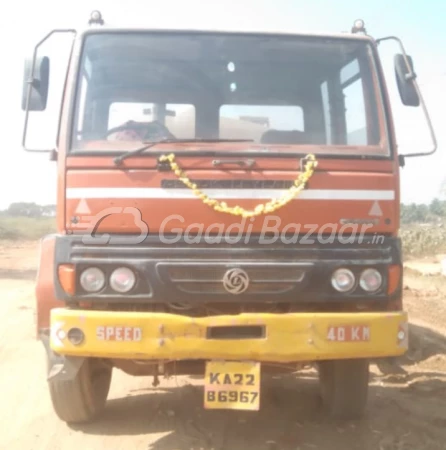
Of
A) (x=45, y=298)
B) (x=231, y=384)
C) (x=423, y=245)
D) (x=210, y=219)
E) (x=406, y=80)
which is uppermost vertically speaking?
(x=406, y=80)

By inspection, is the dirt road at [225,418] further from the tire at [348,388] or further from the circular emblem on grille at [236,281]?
the circular emblem on grille at [236,281]

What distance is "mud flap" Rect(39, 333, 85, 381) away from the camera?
4.05 meters

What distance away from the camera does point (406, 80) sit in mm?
4496

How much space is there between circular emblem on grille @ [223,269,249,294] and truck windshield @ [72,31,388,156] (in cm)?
81

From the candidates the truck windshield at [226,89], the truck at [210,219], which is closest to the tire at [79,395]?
the truck at [210,219]

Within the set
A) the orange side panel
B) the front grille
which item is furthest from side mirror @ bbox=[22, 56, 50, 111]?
the front grille

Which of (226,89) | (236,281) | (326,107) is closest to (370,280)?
(236,281)

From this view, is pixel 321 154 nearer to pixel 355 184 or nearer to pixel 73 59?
pixel 355 184

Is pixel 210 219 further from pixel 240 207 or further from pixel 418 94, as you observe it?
pixel 418 94

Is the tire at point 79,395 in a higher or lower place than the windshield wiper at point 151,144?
lower

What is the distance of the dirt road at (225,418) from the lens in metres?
4.32

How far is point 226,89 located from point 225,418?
223 cm

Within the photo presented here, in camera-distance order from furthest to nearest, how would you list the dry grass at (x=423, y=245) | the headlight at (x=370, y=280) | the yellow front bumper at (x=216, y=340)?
1. the dry grass at (x=423, y=245)
2. the headlight at (x=370, y=280)
3. the yellow front bumper at (x=216, y=340)

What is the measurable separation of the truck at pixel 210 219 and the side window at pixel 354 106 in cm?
2
